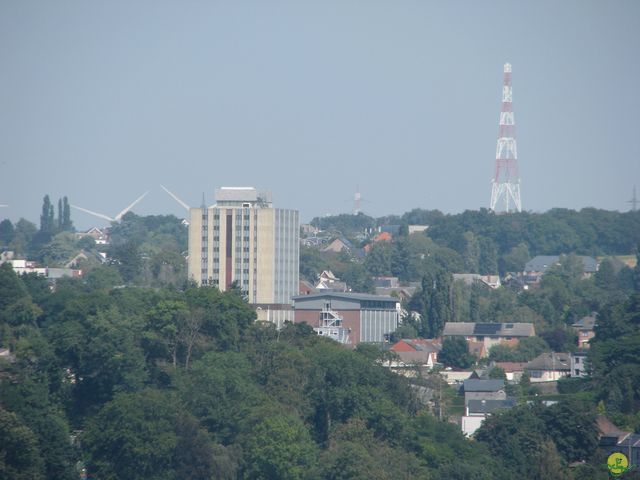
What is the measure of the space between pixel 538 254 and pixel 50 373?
88.5m

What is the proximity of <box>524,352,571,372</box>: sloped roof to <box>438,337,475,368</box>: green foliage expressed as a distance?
311 centimetres

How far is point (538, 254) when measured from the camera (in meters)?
138

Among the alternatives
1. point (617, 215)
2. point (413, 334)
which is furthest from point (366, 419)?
point (617, 215)

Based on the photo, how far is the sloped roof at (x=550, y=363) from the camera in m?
73.9

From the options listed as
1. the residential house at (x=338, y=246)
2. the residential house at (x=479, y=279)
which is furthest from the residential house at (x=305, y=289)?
the residential house at (x=338, y=246)

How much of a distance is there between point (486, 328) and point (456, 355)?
9485 millimetres

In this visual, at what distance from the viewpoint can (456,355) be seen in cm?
7750

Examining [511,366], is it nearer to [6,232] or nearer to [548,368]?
[548,368]

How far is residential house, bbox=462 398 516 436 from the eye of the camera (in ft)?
199

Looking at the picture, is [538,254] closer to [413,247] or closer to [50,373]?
[413,247]

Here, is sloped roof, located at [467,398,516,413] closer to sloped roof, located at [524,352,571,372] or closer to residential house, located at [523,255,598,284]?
sloped roof, located at [524,352,571,372]

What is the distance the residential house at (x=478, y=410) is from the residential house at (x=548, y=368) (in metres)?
9.75

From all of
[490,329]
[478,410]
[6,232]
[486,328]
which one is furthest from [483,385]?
[6,232]

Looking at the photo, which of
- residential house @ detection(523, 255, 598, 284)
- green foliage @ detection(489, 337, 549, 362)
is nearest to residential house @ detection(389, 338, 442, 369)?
green foliage @ detection(489, 337, 549, 362)
